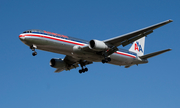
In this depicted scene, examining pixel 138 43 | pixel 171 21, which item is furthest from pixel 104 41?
pixel 138 43

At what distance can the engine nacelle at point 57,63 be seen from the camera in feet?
140

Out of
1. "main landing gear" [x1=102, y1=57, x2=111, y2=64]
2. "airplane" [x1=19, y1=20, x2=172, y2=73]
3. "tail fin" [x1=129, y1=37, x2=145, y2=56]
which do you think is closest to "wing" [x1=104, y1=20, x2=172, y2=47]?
"airplane" [x1=19, y1=20, x2=172, y2=73]

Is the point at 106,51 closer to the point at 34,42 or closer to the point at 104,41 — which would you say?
the point at 104,41

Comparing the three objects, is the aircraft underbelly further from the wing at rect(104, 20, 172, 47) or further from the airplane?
the wing at rect(104, 20, 172, 47)

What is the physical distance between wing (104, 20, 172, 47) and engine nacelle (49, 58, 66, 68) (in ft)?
32.9

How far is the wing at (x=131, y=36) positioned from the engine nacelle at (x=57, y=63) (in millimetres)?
10017

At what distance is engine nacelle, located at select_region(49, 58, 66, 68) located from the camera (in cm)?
4262

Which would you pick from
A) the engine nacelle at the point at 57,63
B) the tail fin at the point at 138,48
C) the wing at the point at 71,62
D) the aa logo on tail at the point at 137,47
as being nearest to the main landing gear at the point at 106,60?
the wing at the point at 71,62

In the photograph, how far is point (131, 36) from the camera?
35344mm

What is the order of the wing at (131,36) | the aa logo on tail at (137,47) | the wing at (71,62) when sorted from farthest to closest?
the aa logo on tail at (137,47) < the wing at (71,62) < the wing at (131,36)

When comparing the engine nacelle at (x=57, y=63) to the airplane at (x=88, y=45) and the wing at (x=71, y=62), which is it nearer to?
the wing at (x=71, y=62)

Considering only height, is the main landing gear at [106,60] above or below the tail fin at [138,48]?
below

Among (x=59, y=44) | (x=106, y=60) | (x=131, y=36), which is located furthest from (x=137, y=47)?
(x=59, y=44)

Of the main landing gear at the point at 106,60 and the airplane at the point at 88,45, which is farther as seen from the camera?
the main landing gear at the point at 106,60
